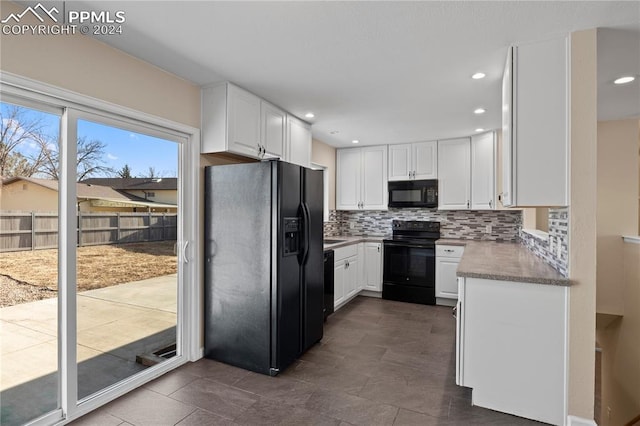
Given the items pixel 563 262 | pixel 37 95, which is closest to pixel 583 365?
pixel 563 262

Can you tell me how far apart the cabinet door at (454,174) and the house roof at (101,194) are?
12.2ft

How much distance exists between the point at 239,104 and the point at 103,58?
1.01 m

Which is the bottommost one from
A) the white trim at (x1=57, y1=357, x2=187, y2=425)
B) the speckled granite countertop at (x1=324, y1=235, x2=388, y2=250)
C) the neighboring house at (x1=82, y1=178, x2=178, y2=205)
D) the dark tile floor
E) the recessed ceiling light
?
the dark tile floor

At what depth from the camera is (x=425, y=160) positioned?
4809 millimetres

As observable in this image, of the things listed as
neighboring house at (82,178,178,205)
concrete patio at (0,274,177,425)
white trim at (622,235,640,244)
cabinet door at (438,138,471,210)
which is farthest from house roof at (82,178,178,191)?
white trim at (622,235,640,244)

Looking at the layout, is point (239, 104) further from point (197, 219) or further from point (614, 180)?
point (614, 180)

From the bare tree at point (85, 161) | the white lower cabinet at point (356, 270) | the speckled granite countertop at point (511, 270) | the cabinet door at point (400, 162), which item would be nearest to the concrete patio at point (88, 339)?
the bare tree at point (85, 161)

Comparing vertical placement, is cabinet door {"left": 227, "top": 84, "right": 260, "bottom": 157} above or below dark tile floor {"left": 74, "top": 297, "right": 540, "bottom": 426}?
above

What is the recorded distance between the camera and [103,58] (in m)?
2.10

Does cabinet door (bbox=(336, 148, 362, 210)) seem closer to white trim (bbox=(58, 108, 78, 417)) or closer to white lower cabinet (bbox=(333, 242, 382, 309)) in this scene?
white lower cabinet (bbox=(333, 242, 382, 309))

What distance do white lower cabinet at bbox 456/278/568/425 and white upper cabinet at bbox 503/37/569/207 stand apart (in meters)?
0.60

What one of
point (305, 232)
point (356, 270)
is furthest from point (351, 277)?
point (305, 232)

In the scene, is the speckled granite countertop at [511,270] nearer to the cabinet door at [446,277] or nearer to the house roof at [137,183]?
the cabinet door at [446,277]

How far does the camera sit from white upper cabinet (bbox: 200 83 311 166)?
2.73 metres
